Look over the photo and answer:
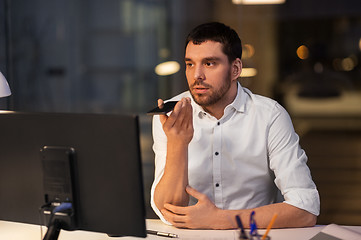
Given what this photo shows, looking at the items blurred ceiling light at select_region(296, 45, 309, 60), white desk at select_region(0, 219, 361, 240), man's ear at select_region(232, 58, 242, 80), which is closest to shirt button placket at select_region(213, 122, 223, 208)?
man's ear at select_region(232, 58, 242, 80)

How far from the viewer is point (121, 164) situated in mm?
1312

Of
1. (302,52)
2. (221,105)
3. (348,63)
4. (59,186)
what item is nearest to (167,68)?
(302,52)

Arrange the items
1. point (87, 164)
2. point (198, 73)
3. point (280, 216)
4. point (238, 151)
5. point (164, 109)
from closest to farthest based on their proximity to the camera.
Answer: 1. point (87, 164)
2. point (164, 109)
3. point (280, 216)
4. point (198, 73)
5. point (238, 151)

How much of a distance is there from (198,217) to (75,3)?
326 centimetres

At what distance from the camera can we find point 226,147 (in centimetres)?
218

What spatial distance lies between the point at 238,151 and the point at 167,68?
2.32m

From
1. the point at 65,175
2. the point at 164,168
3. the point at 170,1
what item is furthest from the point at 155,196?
the point at 170,1

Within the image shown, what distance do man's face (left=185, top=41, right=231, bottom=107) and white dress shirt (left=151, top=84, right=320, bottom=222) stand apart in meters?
0.11

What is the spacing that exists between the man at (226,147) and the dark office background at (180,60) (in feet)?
6.62

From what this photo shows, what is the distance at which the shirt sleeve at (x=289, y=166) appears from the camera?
6.24 feet

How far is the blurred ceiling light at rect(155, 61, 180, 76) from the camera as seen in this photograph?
170 inches

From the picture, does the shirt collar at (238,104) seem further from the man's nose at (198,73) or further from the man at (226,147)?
the man's nose at (198,73)

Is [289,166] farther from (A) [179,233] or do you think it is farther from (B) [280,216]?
(A) [179,233]

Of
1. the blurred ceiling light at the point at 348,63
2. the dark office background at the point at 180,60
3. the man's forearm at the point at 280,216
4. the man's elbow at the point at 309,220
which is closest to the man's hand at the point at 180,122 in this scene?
the man's forearm at the point at 280,216
